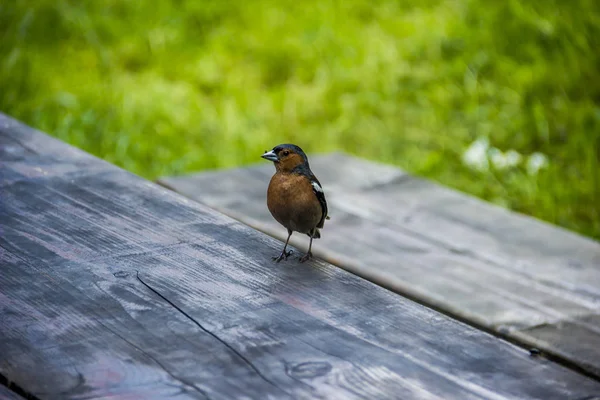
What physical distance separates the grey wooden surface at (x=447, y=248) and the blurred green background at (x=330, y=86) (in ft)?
3.44

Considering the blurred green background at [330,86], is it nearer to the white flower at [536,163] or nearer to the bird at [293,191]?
the white flower at [536,163]

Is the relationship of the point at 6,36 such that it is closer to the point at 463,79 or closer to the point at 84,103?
the point at 84,103

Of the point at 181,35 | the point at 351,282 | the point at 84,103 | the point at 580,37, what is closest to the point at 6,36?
the point at 84,103

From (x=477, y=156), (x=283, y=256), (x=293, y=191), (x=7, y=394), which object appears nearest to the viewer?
(x=7, y=394)

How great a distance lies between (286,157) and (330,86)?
3.88 m

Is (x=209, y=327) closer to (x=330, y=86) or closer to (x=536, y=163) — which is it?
(x=536, y=163)

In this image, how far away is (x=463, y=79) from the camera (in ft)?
19.7

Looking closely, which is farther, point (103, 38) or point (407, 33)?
point (407, 33)

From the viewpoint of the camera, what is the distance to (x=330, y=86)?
5977 mm

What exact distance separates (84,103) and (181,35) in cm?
132

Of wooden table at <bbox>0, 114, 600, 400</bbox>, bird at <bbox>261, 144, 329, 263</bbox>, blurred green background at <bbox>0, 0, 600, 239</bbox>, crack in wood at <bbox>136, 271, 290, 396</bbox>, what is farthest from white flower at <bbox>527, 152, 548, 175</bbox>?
crack in wood at <bbox>136, 271, 290, 396</bbox>

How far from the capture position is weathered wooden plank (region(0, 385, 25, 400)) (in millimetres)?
1223

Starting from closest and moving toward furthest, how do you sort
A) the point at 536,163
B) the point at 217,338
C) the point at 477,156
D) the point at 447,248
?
the point at 217,338 < the point at 447,248 < the point at 536,163 < the point at 477,156

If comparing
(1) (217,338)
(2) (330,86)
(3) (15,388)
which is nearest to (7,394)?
(3) (15,388)
